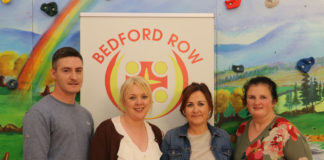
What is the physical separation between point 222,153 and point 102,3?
1.84m

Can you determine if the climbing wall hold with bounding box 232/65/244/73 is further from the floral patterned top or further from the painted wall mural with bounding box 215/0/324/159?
the floral patterned top

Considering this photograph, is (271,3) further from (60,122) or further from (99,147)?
(60,122)

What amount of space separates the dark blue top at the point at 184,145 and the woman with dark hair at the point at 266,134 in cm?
14

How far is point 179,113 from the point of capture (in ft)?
9.66

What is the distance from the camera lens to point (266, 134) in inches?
100

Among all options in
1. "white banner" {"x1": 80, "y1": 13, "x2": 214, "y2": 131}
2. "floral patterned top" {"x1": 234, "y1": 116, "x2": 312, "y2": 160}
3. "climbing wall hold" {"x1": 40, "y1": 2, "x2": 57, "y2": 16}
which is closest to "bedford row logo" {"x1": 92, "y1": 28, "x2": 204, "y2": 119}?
"white banner" {"x1": 80, "y1": 13, "x2": 214, "y2": 131}

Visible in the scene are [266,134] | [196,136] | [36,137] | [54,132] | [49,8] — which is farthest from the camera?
[49,8]

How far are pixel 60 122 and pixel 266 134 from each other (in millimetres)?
1599

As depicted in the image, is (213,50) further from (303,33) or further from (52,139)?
(52,139)

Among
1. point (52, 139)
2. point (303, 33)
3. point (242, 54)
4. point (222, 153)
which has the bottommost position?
point (222, 153)

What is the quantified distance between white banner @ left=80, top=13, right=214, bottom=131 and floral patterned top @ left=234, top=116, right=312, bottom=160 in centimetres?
→ 69

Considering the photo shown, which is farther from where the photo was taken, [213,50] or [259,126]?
[213,50]

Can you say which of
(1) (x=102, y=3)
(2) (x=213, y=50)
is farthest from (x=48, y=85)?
(2) (x=213, y=50)

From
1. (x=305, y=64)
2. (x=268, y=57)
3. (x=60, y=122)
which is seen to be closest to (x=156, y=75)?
(x=60, y=122)
